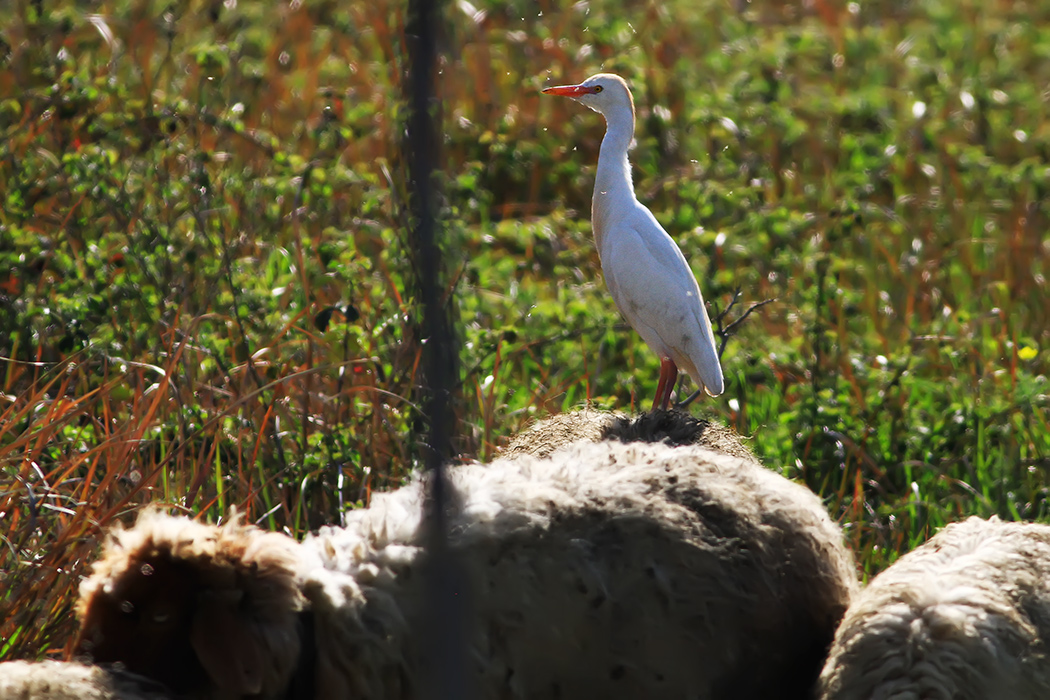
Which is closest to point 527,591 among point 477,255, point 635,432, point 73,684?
point 73,684

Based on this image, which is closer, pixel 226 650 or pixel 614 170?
pixel 226 650

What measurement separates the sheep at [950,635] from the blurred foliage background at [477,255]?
957mm

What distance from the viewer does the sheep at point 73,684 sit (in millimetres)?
1785

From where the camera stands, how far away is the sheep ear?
5.97 ft

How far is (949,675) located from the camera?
206cm

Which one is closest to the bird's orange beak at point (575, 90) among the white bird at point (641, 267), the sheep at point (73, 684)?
the white bird at point (641, 267)

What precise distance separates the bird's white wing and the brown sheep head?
8.82 feet

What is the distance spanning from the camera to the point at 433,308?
49.3 inches

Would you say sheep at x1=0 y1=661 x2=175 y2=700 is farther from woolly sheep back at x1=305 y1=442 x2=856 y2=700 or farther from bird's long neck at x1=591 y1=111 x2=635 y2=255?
bird's long neck at x1=591 y1=111 x2=635 y2=255

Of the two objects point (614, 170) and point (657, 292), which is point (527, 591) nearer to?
point (657, 292)

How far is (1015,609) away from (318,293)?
10.8 feet

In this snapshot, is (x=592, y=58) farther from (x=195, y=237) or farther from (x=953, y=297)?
(x=195, y=237)

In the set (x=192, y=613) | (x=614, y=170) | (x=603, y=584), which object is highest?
(x=614, y=170)

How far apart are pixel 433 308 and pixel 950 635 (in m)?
1.27
